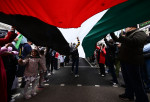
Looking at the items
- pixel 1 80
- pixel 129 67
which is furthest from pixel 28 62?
pixel 129 67

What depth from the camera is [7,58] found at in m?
2.26

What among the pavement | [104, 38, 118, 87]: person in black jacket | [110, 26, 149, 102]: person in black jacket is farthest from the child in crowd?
[104, 38, 118, 87]: person in black jacket

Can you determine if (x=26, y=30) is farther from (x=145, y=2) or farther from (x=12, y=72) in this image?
(x=145, y=2)

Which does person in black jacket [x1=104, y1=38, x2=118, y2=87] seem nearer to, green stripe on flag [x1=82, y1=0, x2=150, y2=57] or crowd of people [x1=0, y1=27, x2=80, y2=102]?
green stripe on flag [x1=82, y1=0, x2=150, y2=57]

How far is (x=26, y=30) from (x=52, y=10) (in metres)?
0.83

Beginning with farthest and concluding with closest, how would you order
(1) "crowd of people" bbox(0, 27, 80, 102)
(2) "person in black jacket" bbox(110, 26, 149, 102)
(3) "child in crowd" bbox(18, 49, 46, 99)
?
(3) "child in crowd" bbox(18, 49, 46, 99)
(2) "person in black jacket" bbox(110, 26, 149, 102)
(1) "crowd of people" bbox(0, 27, 80, 102)

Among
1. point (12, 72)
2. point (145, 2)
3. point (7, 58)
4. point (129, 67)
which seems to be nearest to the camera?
point (145, 2)

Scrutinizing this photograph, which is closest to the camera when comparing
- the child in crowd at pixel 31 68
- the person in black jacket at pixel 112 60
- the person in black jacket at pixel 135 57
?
the person in black jacket at pixel 135 57

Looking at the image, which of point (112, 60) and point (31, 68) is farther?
point (112, 60)

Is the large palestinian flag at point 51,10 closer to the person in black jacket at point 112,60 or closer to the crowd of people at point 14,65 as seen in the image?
the crowd of people at point 14,65

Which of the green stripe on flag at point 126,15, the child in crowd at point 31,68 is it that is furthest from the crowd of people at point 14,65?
the green stripe on flag at point 126,15

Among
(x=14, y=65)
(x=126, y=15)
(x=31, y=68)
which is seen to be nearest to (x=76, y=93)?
(x=31, y=68)

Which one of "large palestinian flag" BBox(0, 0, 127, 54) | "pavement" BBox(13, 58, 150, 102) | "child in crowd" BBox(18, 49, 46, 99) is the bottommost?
"pavement" BBox(13, 58, 150, 102)

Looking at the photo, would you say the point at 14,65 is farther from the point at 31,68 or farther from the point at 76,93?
the point at 76,93
